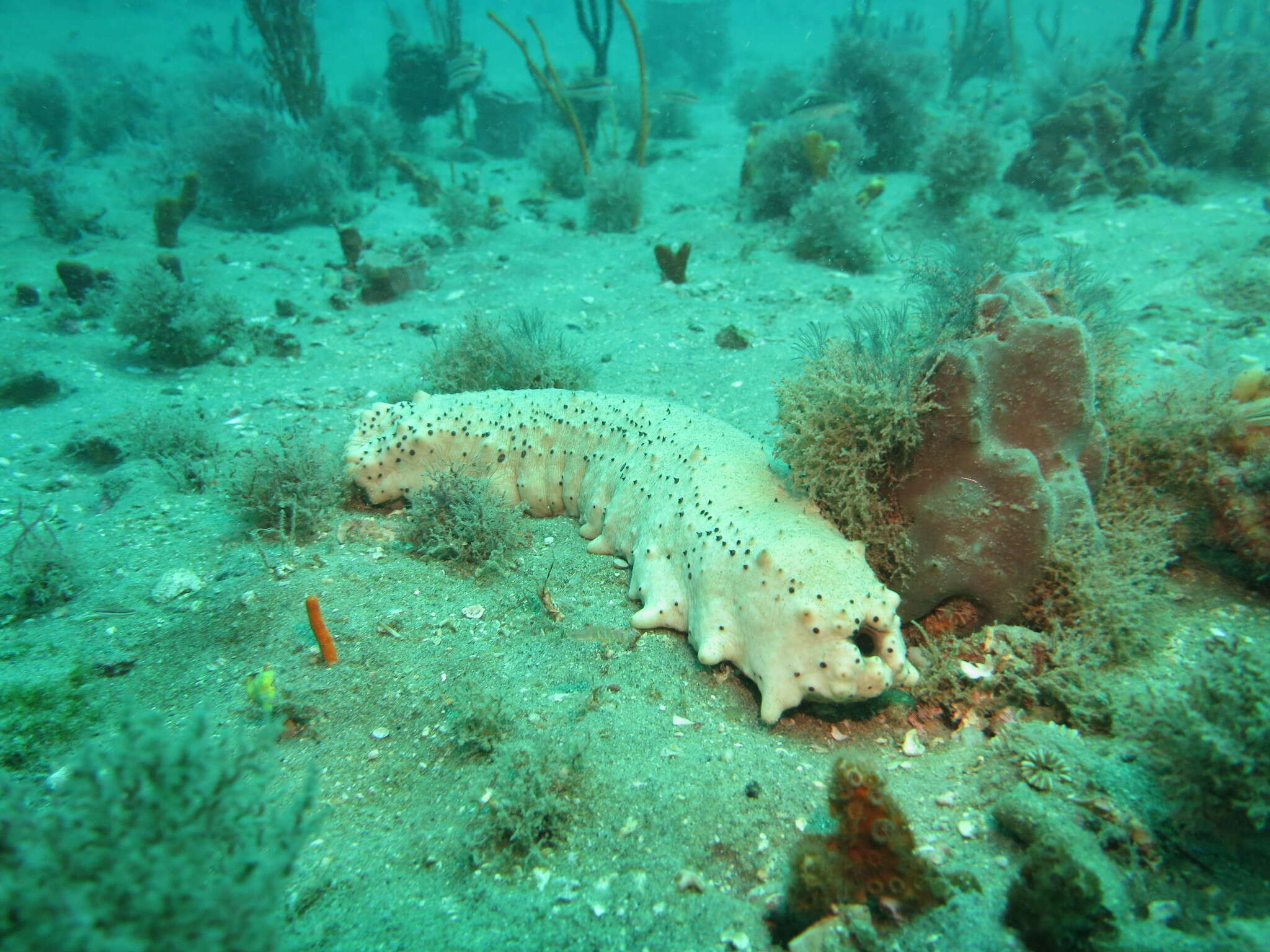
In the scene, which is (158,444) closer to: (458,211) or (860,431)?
(860,431)

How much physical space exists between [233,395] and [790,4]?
246 ft

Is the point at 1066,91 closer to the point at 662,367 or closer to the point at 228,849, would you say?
the point at 662,367

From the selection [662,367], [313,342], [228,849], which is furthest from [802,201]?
[228,849]

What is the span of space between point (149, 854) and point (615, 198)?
410 inches

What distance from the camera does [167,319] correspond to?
619 cm

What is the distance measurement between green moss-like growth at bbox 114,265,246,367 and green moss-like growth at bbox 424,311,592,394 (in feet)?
8.65

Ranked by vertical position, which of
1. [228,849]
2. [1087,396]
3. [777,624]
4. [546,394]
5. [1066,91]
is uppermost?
[1066,91]

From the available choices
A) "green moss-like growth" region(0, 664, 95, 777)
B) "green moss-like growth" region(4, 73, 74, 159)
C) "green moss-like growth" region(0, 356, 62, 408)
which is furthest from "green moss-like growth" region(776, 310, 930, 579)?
"green moss-like growth" region(4, 73, 74, 159)

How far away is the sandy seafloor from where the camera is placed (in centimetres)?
211

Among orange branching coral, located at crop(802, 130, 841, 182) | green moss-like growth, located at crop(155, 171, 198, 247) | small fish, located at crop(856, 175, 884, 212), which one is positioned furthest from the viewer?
orange branching coral, located at crop(802, 130, 841, 182)

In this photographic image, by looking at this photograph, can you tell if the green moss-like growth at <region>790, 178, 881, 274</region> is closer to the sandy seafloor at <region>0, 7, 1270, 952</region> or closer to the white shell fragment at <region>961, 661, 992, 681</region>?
the sandy seafloor at <region>0, 7, 1270, 952</region>

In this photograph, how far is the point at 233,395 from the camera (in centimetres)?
593

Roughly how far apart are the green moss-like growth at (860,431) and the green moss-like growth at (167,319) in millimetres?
6247

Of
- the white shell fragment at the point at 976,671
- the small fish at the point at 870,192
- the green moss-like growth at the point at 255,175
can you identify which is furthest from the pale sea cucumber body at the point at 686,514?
the green moss-like growth at the point at 255,175
